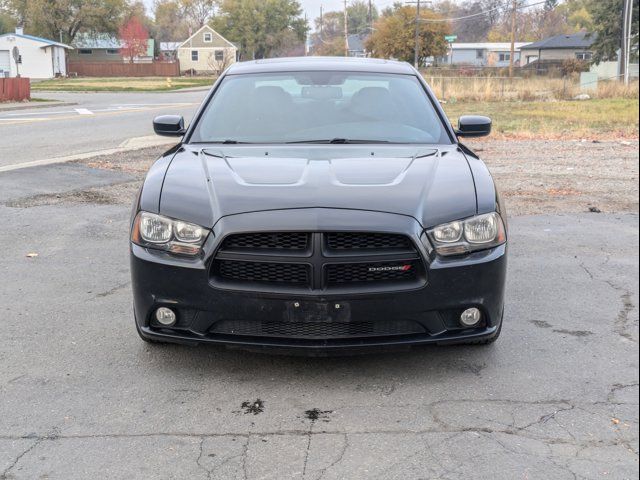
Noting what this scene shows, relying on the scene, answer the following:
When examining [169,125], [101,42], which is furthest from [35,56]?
[169,125]

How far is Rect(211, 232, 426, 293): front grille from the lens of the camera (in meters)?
3.64

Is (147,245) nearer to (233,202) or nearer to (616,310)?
(233,202)

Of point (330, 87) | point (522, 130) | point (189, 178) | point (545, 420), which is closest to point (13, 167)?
point (330, 87)

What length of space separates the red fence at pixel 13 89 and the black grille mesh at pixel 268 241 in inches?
1247

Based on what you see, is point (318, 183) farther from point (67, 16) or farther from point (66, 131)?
point (67, 16)

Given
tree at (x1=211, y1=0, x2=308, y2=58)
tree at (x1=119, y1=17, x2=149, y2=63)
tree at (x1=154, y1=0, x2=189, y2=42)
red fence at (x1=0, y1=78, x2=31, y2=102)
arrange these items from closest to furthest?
red fence at (x1=0, y1=78, x2=31, y2=102), tree at (x1=119, y1=17, x2=149, y2=63), tree at (x1=211, y1=0, x2=308, y2=58), tree at (x1=154, y1=0, x2=189, y2=42)

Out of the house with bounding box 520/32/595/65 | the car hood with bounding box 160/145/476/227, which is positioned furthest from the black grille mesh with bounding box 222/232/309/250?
the house with bounding box 520/32/595/65

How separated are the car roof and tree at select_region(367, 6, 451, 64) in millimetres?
68841

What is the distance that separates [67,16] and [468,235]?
99247 millimetres

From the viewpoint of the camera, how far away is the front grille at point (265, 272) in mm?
3670

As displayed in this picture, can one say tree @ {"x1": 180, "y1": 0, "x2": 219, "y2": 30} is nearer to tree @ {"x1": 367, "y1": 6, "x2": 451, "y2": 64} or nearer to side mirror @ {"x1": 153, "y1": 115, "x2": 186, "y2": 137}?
tree @ {"x1": 367, "y1": 6, "x2": 451, "y2": 64}

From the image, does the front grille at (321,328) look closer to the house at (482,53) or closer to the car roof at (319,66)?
the car roof at (319,66)

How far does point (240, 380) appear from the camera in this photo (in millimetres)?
3963

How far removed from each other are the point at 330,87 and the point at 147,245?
7.29ft
